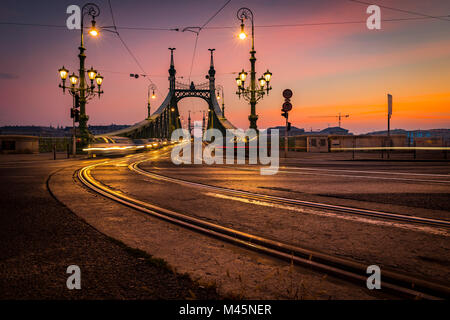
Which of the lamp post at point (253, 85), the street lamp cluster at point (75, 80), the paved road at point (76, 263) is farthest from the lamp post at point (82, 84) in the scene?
the paved road at point (76, 263)

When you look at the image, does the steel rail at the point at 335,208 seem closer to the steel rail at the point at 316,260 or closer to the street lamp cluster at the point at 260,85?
the steel rail at the point at 316,260

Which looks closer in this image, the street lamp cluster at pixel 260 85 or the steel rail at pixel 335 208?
the steel rail at pixel 335 208

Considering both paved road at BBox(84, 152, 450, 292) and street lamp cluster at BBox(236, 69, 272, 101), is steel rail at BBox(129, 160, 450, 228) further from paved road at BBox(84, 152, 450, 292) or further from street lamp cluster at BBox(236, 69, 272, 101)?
street lamp cluster at BBox(236, 69, 272, 101)

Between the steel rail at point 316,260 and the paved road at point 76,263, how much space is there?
95cm

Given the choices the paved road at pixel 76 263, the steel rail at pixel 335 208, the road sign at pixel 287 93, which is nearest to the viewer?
the paved road at pixel 76 263

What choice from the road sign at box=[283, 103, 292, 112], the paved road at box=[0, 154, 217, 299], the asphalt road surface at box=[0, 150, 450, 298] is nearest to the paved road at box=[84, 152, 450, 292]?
the asphalt road surface at box=[0, 150, 450, 298]

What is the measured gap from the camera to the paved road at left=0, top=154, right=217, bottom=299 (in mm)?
2049

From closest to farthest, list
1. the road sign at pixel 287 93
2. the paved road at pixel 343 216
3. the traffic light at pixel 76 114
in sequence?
the paved road at pixel 343 216
the road sign at pixel 287 93
the traffic light at pixel 76 114

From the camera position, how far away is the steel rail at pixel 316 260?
209 centimetres

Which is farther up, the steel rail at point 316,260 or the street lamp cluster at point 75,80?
the street lamp cluster at point 75,80

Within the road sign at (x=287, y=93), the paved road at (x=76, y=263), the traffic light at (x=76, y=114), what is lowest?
the paved road at (x=76, y=263)

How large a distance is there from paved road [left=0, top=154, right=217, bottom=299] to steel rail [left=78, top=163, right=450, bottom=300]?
3.11 ft
